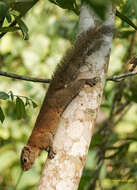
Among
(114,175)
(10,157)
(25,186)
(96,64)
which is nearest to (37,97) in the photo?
(10,157)

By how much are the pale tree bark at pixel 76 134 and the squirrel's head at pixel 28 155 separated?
63 cm

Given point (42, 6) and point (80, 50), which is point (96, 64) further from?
point (42, 6)

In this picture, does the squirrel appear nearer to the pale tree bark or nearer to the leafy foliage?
the pale tree bark

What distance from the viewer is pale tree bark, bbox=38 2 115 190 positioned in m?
1.28

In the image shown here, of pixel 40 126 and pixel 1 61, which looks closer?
pixel 40 126

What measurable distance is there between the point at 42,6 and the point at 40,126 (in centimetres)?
295

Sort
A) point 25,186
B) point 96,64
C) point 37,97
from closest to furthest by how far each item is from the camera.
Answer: point 96,64 → point 25,186 → point 37,97

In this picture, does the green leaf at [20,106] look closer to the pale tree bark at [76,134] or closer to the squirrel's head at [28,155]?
the pale tree bark at [76,134]

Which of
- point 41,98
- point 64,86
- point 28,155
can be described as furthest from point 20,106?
point 41,98

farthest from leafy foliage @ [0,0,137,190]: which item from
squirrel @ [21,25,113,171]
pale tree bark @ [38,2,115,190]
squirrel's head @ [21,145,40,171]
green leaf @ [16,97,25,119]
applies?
pale tree bark @ [38,2,115,190]

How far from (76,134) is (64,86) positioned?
Answer: 457 millimetres

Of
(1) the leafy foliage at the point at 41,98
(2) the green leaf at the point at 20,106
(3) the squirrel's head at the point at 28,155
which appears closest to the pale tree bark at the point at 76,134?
(2) the green leaf at the point at 20,106

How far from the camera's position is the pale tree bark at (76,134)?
1282mm

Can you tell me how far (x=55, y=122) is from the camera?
5.54 feet
